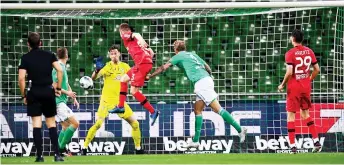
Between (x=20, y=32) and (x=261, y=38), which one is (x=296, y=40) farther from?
(x=20, y=32)

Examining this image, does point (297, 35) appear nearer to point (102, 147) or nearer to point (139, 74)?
point (139, 74)

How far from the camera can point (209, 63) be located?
72.1 ft

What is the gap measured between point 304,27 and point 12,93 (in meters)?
6.50

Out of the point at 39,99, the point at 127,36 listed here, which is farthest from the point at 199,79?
the point at 39,99

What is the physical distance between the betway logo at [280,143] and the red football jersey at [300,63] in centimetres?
305

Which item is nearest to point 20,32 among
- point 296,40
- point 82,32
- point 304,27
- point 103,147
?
point 82,32

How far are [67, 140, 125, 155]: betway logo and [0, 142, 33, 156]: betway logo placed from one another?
77 centimetres

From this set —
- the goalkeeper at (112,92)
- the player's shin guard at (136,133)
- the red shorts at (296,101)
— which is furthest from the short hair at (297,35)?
the player's shin guard at (136,133)

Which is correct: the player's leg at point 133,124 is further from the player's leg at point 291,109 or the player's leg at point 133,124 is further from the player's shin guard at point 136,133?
the player's leg at point 291,109

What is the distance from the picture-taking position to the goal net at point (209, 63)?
63.3 feet

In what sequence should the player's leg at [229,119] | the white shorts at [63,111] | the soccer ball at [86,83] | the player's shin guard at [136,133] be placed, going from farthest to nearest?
the player's shin guard at [136,133] < the soccer ball at [86,83] < the white shorts at [63,111] < the player's leg at [229,119]

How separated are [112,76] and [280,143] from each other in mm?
3690

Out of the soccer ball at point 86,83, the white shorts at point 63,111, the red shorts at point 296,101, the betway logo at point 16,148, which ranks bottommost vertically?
the betway logo at point 16,148

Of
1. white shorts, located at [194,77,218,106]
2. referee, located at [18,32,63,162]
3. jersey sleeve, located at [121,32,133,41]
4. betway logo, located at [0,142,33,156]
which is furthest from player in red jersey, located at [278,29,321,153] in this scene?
betway logo, located at [0,142,33,156]
